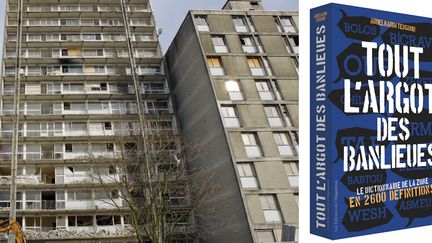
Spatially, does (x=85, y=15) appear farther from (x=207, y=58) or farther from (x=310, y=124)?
(x=310, y=124)

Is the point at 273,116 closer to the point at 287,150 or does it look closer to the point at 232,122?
the point at 287,150

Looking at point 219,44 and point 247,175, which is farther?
point 219,44

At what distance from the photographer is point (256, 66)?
100 feet

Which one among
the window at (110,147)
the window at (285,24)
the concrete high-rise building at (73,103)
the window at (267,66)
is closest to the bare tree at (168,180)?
the concrete high-rise building at (73,103)

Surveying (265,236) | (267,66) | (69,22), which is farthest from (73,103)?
(265,236)

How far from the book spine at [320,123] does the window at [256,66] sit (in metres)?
24.6

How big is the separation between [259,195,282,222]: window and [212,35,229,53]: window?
10135 mm

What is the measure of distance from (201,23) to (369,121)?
2710 cm

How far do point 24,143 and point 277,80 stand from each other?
17.6 meters

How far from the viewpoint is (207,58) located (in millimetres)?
30062

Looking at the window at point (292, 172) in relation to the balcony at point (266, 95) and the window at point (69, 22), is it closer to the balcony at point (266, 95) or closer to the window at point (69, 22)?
the balcony at point (266, 95)

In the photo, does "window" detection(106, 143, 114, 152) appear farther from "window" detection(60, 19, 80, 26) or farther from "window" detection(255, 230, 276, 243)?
"window" detection(255, 230, 276, 243)

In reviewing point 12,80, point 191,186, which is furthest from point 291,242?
point 12,80

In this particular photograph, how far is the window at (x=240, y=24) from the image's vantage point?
32094 millimetres
